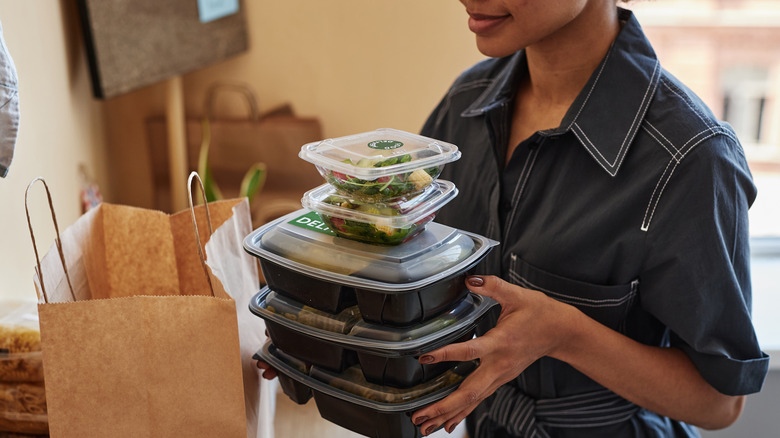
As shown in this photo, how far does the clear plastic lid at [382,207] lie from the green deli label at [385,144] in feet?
0.19

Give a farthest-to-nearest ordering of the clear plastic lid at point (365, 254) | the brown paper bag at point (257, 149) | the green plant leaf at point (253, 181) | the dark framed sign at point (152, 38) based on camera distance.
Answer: the brown paper bag at point (257, 149)
the green plant leaf at point (253, 181)
the dark framed sign at point (152, 38)
the clear plastic lid at point (365, 254)

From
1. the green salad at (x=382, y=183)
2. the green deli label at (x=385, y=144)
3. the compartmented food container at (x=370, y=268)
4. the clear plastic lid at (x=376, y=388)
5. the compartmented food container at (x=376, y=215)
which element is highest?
the green deli label at (x=385, y=144)

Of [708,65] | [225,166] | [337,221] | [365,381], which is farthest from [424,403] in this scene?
[708,65]

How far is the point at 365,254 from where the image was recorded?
68 centimetres

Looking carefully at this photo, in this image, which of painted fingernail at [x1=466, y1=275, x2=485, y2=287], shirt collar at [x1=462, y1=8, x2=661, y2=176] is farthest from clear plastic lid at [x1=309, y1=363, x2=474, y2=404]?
shirt collar at [x1=462, y1=8, x2=661, y2=176]

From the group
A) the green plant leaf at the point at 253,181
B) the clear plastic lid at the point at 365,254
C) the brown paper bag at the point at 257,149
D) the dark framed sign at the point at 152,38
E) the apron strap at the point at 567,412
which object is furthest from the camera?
the brown paper bag at the point at 257,149

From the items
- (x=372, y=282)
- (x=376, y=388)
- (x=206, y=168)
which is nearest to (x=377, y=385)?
(x=376, y=388)

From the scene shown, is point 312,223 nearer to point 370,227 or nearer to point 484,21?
point 370,227

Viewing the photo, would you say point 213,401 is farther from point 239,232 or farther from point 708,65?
point 708,65

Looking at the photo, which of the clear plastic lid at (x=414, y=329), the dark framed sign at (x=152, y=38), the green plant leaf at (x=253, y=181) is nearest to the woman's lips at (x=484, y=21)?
the clear plastic lid at (x=414, y=329)

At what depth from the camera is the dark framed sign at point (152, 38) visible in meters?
1.57

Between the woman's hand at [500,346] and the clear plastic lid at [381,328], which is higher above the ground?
the clear plastic lid at [381,328]

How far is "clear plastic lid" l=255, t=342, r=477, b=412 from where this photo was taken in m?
0.70

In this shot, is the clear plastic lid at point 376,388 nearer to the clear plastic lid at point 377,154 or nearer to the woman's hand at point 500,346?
the woman's hand at point 500,346
